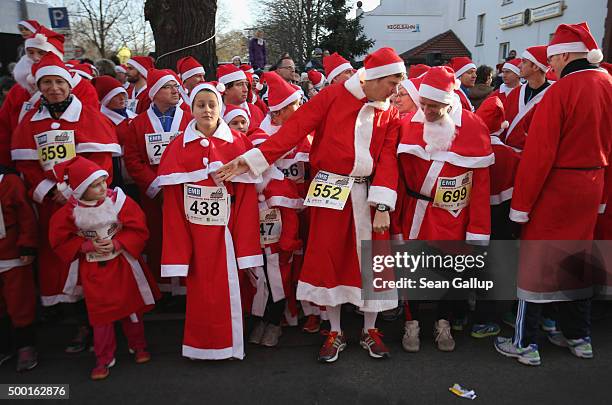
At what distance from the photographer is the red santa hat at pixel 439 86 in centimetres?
329

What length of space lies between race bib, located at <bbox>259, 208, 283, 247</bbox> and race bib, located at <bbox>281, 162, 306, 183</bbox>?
0.34m

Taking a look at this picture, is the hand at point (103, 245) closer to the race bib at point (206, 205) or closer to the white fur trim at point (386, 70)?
the race bib at point (206, 205)

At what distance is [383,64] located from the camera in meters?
3.19

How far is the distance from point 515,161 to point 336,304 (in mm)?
1767

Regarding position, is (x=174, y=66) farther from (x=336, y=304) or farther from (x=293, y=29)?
(x=293, y=29)

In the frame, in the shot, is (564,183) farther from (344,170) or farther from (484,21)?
(484,21)

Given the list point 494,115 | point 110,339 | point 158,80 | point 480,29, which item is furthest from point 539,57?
point 480,29

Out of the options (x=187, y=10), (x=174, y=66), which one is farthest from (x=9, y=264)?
(x=187, y=10)

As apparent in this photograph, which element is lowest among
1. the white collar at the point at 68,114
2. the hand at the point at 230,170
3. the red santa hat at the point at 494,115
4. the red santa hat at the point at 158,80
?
the hand at the point at 230,170

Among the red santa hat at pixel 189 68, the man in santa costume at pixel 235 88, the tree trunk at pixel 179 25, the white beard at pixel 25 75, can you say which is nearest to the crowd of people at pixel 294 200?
the white beard at pixel 25 75

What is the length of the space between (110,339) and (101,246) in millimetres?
720

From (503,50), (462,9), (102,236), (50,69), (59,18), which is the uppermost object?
(462,9)

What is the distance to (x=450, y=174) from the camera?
11.2 ft

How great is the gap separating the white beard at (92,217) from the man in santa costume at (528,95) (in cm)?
332
